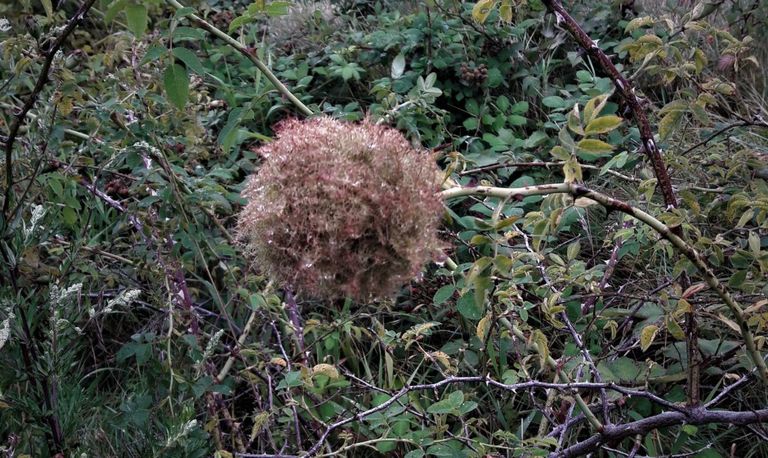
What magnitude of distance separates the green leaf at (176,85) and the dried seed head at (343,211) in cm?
54

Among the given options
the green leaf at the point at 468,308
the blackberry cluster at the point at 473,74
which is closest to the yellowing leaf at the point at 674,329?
the green leaf at the point at 468,308

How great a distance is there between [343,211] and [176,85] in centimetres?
71

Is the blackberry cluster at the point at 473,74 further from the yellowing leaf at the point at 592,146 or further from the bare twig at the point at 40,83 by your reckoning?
the yellowing leaf at the point at 592,146

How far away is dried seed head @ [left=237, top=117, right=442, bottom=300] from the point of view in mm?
917

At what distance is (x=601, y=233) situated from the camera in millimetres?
2756

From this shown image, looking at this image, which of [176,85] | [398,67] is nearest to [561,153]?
[176,85]

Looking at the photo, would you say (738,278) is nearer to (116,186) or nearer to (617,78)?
(617,78)

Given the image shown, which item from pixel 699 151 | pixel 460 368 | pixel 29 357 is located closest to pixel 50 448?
pixel 29 357

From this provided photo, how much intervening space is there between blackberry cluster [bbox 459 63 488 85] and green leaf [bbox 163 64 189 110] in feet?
6.09

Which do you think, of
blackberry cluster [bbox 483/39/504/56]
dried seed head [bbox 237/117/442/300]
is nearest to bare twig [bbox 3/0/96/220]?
dried seed head [bbox 237/117/442/300]

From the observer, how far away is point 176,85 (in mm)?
1456

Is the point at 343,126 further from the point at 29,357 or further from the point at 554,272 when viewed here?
the point at 29,357

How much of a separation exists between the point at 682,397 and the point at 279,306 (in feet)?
3.86

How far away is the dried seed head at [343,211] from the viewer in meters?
0.92
